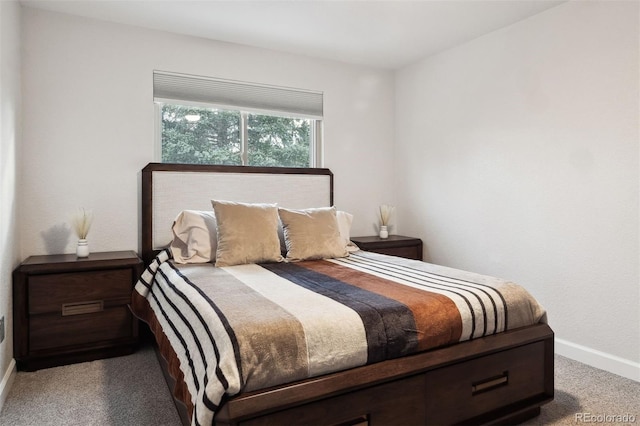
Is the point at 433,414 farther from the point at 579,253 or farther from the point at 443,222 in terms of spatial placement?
the point at 443,222

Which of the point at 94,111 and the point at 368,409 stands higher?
the point at 94,111

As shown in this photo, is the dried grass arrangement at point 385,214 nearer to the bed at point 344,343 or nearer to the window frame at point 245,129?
the window frame at point 245,129

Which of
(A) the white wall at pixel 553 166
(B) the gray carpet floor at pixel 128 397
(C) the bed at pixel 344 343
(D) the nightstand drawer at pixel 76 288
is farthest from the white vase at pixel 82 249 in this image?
(A) the white wall at pixel 553 166

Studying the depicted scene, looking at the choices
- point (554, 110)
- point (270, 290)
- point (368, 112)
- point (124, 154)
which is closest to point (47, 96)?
point (124, 154)

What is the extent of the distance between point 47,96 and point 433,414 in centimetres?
330

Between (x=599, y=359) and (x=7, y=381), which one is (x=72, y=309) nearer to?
(x=7, y=381)

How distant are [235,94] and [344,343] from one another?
110 inches

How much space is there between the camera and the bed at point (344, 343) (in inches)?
58.6

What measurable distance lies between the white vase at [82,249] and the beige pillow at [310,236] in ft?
4.57

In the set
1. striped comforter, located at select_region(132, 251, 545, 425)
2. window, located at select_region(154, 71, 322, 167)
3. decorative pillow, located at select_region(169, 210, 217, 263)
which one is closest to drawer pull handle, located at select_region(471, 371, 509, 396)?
striped comforter, located at select_region(132, 251, 545, 425)

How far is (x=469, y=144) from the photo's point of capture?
375cm

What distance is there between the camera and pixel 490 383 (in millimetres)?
1954

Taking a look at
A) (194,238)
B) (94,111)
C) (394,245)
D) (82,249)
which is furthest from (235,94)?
(394,245)

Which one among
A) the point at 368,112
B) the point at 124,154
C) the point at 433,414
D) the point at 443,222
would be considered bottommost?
the point at 433,414
